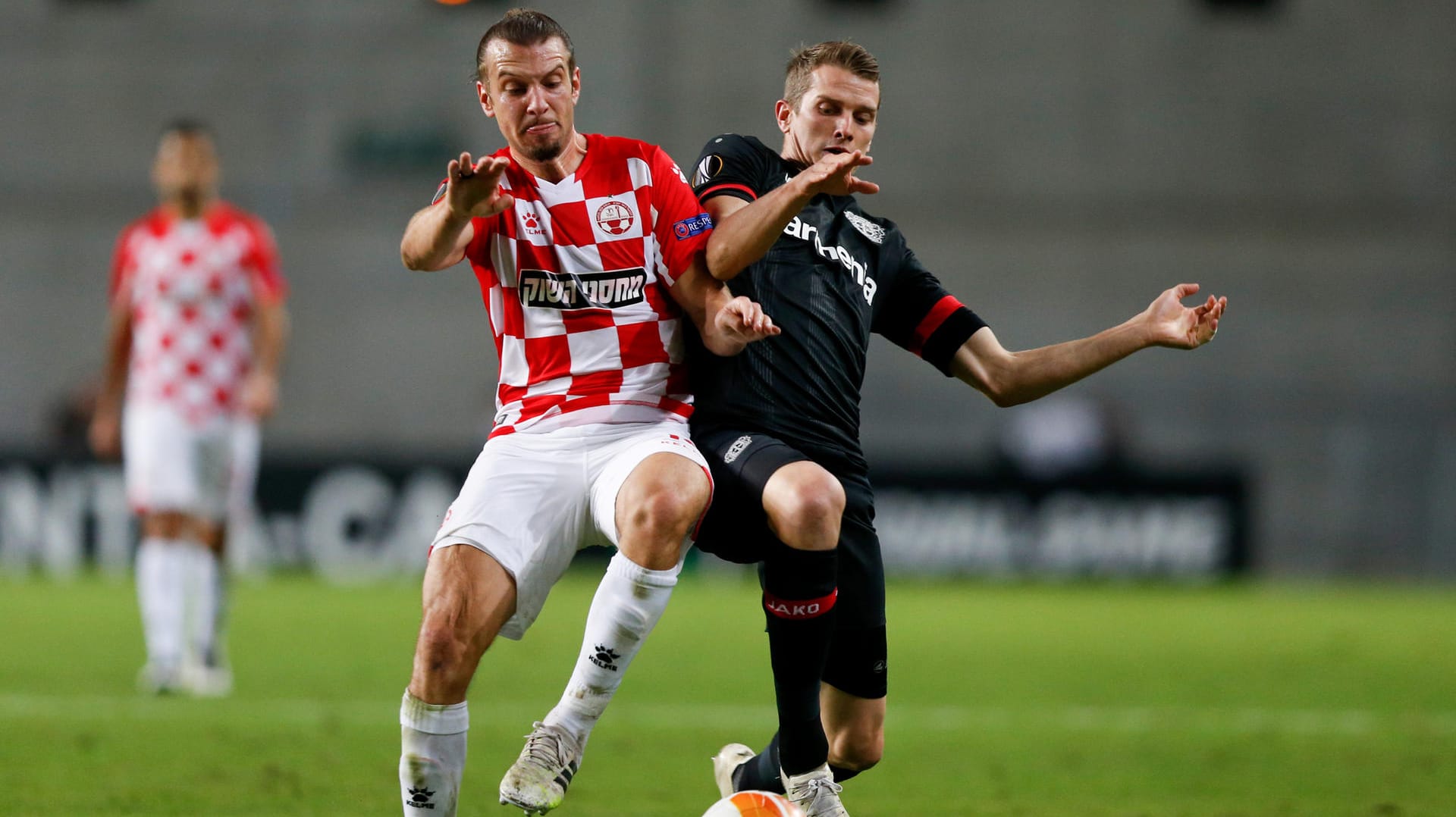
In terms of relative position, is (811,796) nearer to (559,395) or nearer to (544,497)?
(544,497)

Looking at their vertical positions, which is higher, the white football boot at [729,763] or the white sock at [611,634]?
the white sock at [611,634]

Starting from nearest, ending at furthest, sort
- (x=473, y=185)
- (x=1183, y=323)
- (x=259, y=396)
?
1. (x=473, y=185)
2. (x=1183, y=323)
3. (x=259, y=396)

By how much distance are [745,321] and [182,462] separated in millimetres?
4855

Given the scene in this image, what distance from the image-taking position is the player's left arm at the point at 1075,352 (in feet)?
16.1

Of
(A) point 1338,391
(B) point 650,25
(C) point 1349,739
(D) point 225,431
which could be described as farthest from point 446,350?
(C) point 1349,739

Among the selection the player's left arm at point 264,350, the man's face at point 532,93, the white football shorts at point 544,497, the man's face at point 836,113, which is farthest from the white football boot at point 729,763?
the player's left arm at point 264,350

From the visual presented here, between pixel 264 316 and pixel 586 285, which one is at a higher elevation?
pixel 586 285

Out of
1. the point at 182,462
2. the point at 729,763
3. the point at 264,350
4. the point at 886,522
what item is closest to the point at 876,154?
the point at 886,522

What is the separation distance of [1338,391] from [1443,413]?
1591 mm

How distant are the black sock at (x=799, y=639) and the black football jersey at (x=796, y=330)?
0.43m

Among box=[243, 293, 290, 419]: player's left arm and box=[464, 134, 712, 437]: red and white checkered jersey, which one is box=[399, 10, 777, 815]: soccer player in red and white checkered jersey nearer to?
box=[464, 134, 712, 437]: red and white checkered jersey

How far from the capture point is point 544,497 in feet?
14.4

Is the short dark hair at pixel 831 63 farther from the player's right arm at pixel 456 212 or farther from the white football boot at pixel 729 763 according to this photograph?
the white football boot at pixel 729 763

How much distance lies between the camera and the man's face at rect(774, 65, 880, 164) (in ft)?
15.6
